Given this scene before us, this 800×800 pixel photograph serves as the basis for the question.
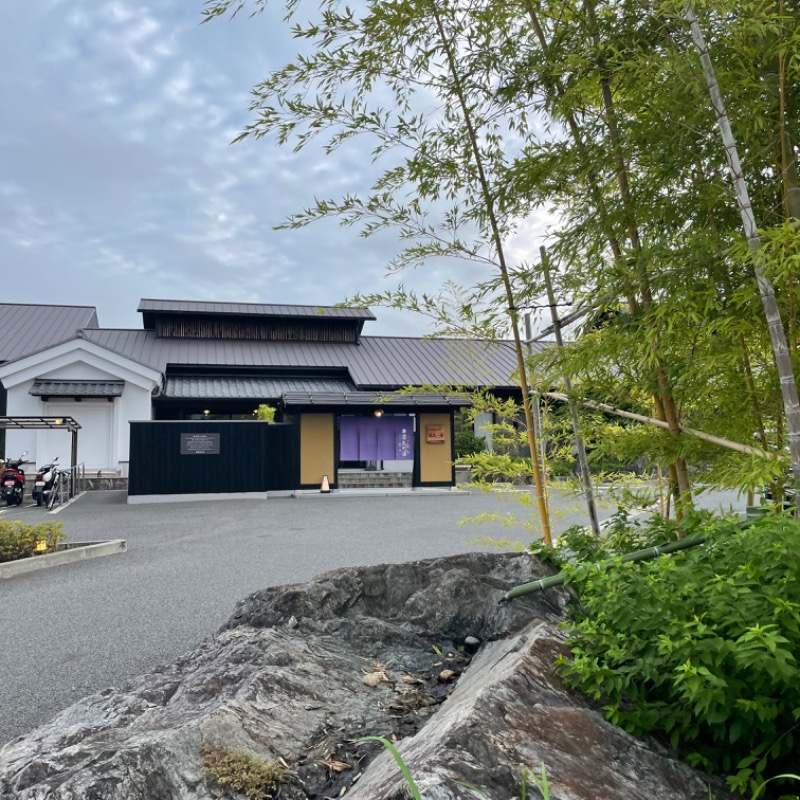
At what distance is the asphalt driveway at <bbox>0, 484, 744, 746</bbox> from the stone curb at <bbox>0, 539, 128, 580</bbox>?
17cm

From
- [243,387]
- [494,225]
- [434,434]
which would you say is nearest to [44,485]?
[243,387]

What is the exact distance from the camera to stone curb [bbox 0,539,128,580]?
586cm

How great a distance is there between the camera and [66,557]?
6430mm

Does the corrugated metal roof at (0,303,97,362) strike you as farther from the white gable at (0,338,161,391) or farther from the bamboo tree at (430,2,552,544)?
the bamboo tree at (430,2,552,544)

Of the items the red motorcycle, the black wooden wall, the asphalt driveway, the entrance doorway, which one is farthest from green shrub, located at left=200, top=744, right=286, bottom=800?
the entrance doorway

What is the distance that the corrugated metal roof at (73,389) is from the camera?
15.8 metres

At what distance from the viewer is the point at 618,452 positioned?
8.57 feet

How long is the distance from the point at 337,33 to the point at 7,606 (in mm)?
4876

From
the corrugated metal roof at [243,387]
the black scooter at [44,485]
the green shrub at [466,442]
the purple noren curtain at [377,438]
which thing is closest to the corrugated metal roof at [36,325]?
the corrugated metal roof at [243,387]

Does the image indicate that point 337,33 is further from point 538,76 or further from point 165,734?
point 165,734

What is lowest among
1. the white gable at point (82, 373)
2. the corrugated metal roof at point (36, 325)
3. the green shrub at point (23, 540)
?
the green shrub at point (23, 540)

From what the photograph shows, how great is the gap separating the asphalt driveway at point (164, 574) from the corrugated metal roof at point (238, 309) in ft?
29.3

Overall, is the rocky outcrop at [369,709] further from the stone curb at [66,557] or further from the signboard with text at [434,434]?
the signboard with text at [434,434]

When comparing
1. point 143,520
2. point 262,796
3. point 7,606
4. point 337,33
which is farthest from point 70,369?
point 262,796
